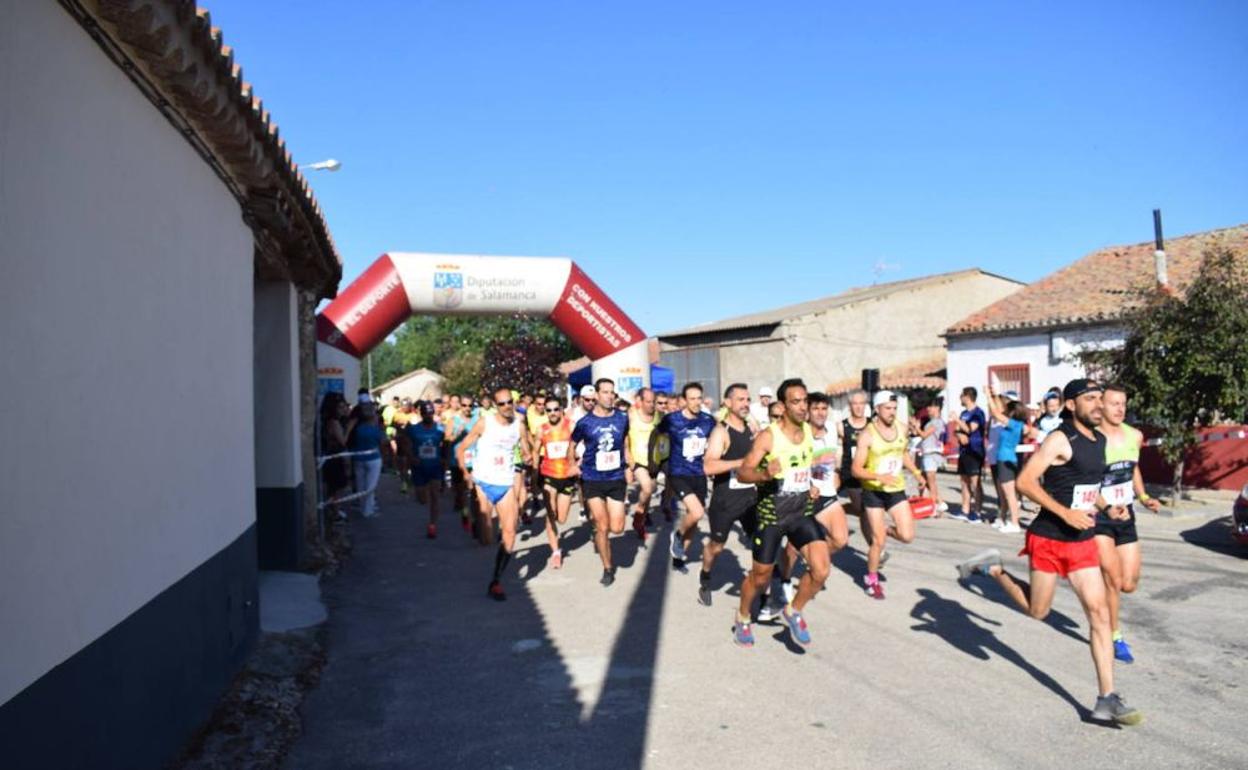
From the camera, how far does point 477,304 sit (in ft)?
52.7

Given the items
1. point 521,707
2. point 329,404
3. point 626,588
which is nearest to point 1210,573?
point 626,588

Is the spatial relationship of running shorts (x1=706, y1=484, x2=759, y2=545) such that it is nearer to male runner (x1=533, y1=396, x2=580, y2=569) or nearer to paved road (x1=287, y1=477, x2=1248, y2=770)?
paved road (x1=287, y1=477, x2=1248, y2=770)

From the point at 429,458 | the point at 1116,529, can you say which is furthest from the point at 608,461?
the point at 1116,529

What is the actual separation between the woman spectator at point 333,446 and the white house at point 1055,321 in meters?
16.6

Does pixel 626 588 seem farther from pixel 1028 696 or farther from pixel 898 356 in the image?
pixel 898 356

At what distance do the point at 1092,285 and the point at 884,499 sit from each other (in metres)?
20.1

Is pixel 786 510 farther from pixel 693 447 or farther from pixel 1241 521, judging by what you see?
pixel 1241 521

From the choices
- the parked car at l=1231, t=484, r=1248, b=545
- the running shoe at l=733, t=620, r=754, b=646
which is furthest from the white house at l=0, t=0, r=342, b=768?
the parked car at l=1231, t=484, r=1248, b=545

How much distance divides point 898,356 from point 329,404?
1066 inches

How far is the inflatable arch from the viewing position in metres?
15.0

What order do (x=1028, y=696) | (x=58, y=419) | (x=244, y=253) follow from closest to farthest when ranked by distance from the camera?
(x=58, y=419), (x=1028, y=696), (x=244, y=253)

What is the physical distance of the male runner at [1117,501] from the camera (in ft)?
19.9

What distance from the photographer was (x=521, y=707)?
5.79 m

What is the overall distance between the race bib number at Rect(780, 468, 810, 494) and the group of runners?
11 millimetres
